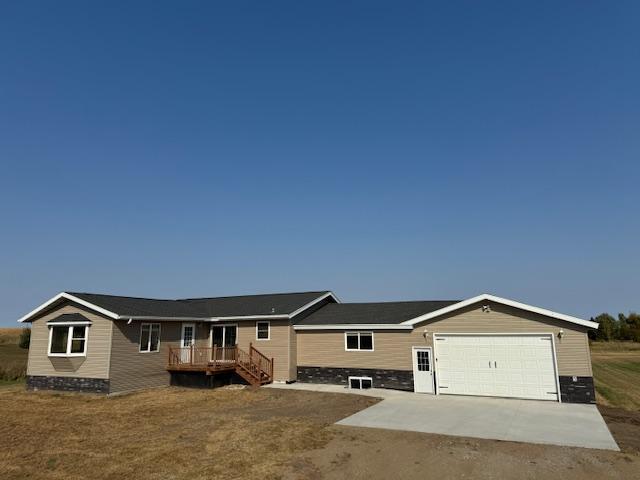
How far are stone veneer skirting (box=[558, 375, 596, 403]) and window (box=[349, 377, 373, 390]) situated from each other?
302 inches

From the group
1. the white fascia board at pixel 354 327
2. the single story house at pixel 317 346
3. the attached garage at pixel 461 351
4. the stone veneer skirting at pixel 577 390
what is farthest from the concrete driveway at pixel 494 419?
the white fascia board at pixel 354 327

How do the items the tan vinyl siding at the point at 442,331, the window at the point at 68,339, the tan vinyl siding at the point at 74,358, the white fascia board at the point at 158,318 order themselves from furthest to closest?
the window at the point at 68,339 < the white fascia board at the point at 158,318 < the tan vinyl siding at the point at 74,358 < the tan vinyl siding at the point at 442,331

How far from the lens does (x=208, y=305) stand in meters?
26.5

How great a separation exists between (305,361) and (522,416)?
35.4ft

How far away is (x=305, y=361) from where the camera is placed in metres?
21.5

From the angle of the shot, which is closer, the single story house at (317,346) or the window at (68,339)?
the single story house at (317,346)

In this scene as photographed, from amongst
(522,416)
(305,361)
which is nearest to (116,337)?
(305,361)

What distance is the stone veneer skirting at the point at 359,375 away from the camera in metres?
18.7

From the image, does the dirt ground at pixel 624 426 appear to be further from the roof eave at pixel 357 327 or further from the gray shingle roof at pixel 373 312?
the gray shingle roof at pixel 373 312

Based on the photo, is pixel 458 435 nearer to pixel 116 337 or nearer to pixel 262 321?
pixel 262 321

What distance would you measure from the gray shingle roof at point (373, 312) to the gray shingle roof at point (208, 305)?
119 centimetres

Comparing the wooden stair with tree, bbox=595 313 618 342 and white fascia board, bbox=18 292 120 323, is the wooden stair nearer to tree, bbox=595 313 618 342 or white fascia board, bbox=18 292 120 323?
white fascia board, bbox=18 292 120 323

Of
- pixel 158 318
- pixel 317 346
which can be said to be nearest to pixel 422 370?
pixel 317 346

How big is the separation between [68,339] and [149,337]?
3432 millimetres
